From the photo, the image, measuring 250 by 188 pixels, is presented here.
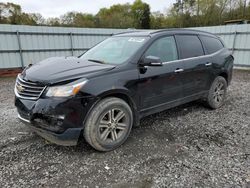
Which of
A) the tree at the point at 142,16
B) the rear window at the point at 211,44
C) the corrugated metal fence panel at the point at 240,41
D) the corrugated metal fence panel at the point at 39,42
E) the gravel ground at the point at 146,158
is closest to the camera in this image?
the gravel ground at the point at 146,158

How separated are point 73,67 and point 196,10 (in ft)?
95.9

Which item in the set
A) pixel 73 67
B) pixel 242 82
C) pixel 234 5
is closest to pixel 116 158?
pixel 73 67

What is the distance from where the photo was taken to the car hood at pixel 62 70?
2.63 m

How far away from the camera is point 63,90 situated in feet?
Result: 8.30

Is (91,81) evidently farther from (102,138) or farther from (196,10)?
(196,10)

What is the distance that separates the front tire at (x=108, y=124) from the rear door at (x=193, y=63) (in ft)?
4.93

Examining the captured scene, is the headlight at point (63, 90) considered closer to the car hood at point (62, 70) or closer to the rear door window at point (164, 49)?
the car hood at point (62, 70)

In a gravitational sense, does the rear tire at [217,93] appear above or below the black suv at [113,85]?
below

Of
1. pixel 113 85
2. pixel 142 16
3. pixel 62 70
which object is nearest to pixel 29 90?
pixel 62 70

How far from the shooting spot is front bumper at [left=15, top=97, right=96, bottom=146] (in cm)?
251

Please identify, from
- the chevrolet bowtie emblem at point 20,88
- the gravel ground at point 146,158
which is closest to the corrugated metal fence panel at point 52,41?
the gravel ground at point 146,158

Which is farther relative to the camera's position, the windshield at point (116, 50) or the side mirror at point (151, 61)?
the windshield at point (116, 50)

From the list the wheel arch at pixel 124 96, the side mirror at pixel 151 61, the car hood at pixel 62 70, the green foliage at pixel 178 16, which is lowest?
the wheel arch at pixel 124 96

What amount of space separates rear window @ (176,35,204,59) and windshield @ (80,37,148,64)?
2.75 ft
